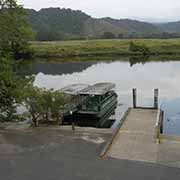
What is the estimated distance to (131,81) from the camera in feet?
131

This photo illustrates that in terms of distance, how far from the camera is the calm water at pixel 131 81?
2562 cm

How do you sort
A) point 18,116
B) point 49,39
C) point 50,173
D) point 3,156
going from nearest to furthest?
1. point 50,173
2. point 3,156
3. point 18,116
4. point 49,39

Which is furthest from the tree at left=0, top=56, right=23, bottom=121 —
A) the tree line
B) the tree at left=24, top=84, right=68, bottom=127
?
the tree at left=24, top=84, right=68, bottom=127

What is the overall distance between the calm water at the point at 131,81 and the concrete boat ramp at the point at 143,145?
16.2ft

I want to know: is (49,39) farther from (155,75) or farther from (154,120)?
(154,120)

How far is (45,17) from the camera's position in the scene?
179750 mm

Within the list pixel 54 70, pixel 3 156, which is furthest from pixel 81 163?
pixel 54 70

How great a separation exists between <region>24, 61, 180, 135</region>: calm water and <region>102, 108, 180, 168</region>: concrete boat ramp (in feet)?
16.2

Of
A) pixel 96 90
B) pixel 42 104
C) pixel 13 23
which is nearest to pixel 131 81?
pixel 96 90

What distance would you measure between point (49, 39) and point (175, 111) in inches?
3924

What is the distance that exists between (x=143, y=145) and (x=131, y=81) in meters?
27.3

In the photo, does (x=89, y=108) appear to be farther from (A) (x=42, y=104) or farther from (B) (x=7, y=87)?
(A) (x=42, y=104)

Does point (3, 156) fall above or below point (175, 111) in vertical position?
above

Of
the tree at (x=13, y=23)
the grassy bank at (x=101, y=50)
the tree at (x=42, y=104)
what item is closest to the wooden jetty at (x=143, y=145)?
the tree at (x=42, y=104)
